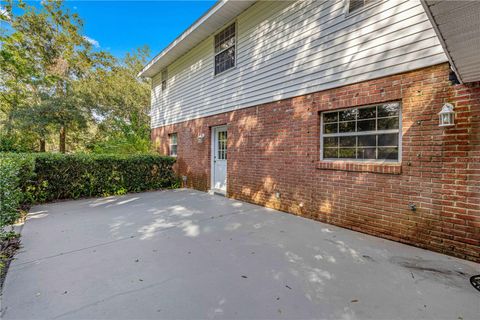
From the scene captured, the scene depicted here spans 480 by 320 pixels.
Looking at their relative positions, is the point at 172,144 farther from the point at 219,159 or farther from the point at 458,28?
the point at 458,28

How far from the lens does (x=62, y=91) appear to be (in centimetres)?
1435

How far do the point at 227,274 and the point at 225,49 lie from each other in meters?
6.43

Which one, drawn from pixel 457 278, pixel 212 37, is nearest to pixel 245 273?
pixel 457 278

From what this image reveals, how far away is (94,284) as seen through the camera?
225cm

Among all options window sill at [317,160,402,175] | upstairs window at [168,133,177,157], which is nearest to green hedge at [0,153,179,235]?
upstairs window at [168,133,177,157]

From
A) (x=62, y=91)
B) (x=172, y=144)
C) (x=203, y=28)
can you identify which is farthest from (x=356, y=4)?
(x=62, y=91)

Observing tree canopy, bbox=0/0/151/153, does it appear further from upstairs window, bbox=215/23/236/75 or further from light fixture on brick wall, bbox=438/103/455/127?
light fixture on brick wall, bbox=438/103/455/127

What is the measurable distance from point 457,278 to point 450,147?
1.58 metres

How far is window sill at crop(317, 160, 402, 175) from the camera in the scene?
3.46 metres

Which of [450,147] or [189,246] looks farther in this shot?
[189,246]

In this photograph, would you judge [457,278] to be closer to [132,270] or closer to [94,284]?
[132,270]

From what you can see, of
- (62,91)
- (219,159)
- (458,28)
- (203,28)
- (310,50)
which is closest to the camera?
(458,28)

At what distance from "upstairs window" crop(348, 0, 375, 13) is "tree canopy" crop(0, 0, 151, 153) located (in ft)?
29.8

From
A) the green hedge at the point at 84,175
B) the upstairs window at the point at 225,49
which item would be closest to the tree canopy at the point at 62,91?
the green hedge at the point at 84,175
